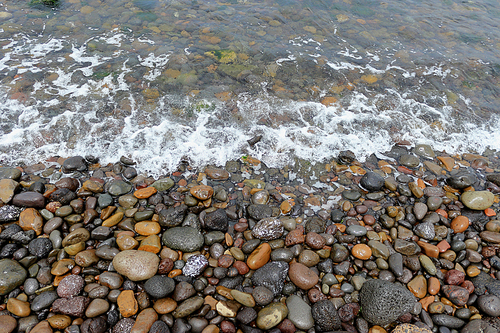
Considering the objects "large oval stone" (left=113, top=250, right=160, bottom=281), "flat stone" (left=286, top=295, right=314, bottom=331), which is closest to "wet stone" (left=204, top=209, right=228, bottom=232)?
"large oval stone" (left=113, top=250, right=160, bottom=281)

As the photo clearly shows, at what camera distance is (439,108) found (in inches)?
313

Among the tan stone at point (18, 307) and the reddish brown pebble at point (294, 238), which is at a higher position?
the reddish brown pebble at point (294, 238)

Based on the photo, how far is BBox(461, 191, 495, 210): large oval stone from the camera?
5.17 meters

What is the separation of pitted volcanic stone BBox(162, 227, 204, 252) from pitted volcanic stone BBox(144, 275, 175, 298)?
0.55 m

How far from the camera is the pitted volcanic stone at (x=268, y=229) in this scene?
455 cm

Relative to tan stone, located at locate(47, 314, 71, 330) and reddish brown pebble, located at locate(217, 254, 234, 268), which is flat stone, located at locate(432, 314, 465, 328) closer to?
reddish brown pebble, located at locate(217, 254, 234, 268)

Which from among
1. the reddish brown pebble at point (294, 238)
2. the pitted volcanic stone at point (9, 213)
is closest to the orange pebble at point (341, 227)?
the reddish brown pebble at point (294, 238)

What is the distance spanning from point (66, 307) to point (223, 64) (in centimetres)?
764

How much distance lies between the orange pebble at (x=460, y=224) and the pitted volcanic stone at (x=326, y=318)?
3.01 meters

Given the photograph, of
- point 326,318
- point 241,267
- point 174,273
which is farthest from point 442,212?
point 174,273

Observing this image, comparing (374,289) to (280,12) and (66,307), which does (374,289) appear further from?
(280,12)

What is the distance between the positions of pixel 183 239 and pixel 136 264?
2.53 ft

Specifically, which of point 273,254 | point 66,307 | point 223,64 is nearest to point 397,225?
point 273,254

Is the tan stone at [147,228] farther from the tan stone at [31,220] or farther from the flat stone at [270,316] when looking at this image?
the flat stone at [270,316]
